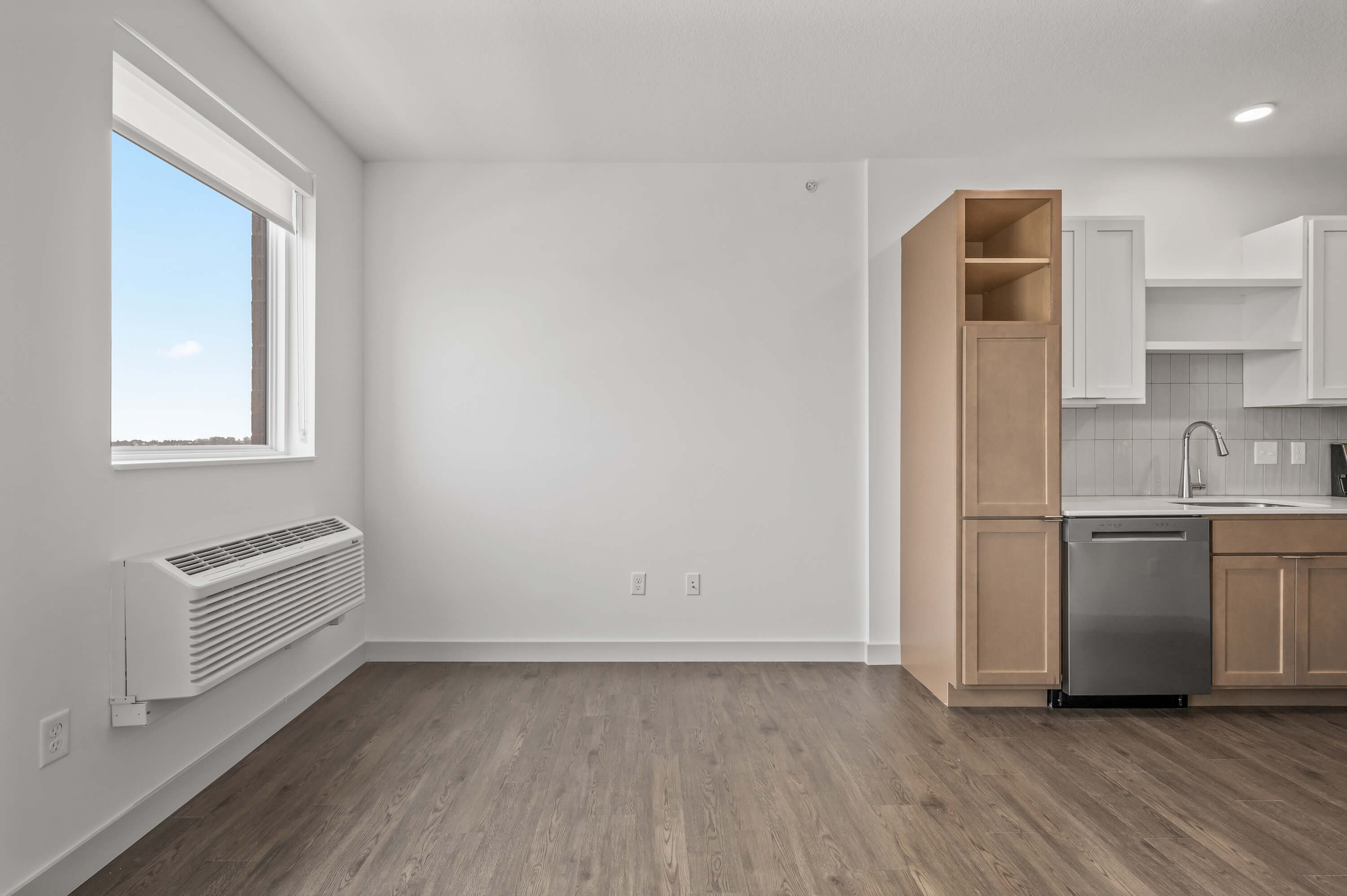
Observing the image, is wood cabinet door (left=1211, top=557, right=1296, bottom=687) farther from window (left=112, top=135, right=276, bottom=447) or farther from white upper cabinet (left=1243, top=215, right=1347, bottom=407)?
window (left=112, top=135, right=276, bottom=447)

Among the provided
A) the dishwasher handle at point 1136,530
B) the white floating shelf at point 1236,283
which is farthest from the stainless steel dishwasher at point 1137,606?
the white floating shelf at point 1236,283

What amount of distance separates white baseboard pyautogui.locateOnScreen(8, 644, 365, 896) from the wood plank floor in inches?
1.5

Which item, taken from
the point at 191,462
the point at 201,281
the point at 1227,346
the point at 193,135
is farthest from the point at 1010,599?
the point at 193,135

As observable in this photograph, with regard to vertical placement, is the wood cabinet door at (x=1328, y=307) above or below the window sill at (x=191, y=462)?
above

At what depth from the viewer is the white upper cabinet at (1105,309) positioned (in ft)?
11.1

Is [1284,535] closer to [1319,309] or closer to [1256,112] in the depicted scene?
[1319,309]

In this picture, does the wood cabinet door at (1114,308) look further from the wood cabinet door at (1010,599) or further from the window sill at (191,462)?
the window sill at (191,462)

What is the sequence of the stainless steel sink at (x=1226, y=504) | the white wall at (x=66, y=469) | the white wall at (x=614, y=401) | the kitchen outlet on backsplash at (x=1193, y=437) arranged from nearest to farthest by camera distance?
the white wall at (x=66, y=469) < the stainless steel sink at (x=1226, y=504) < the kitchen outlet on backsplash at (x=1193, y=437) < the white wall at (x=614, y=401)

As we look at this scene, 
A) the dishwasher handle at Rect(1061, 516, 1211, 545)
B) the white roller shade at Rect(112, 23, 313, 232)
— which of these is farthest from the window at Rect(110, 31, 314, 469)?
the dishwasher handle at Rect(1061, 516, 1211, 545)

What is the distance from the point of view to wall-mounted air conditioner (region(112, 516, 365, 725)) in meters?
1.98

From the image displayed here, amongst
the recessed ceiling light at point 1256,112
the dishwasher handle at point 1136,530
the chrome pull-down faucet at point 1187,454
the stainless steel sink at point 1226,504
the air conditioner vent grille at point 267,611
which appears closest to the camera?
the air conditioner vent grille at point 267,611

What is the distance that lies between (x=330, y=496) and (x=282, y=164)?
1.47m

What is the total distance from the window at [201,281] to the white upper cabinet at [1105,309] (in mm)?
3540

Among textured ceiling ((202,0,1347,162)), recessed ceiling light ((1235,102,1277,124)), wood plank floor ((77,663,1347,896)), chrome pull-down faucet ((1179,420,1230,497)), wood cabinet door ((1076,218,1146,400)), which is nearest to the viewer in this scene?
wood plank floor ((77,663,1347,896))
